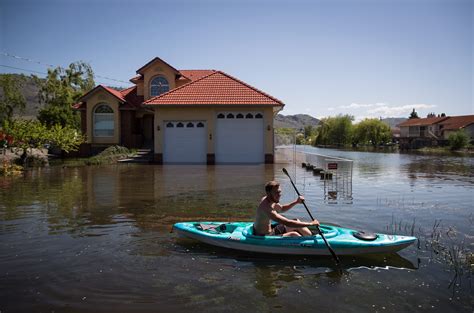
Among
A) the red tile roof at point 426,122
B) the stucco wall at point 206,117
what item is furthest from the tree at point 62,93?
the red tile roof at point 426,122

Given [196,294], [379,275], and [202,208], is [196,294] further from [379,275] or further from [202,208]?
[202,208]

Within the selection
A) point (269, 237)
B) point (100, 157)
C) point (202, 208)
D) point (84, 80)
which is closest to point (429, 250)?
point (269, 237)

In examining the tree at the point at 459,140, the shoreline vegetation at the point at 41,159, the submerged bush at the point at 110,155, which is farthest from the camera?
the tree at the point at 459,140

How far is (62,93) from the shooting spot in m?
40.2

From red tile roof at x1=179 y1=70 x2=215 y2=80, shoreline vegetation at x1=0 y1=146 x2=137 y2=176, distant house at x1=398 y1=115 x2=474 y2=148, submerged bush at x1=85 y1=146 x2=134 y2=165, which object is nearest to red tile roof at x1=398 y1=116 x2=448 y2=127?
distant house at x1=398 y1=115 x2=474 y2=148

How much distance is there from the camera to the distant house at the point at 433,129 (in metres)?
65.4

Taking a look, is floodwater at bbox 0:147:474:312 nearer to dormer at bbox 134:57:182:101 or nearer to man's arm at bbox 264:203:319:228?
man's arm at bbox 264:203:319:228

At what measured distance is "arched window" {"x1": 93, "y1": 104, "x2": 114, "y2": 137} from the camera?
27.6m

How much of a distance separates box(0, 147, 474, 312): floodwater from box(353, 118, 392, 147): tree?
6914 cm

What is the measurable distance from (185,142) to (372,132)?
2456 inches

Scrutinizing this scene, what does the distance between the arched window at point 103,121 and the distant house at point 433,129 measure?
169ft

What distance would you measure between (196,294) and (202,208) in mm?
5357

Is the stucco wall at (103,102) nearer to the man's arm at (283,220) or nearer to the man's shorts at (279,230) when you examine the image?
the man's shorts at (279,230)

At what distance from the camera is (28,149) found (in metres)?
22.8
